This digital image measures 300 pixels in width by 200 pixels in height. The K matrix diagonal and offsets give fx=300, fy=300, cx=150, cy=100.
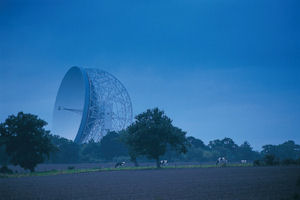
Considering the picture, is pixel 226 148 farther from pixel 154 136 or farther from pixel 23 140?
pixel 23 140

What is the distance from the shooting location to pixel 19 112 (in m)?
51.8

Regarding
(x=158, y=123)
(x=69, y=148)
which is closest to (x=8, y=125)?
(x=158, y=123)

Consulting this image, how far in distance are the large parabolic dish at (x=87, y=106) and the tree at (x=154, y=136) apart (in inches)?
350

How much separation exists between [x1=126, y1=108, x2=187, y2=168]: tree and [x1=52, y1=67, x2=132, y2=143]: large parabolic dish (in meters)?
8.89

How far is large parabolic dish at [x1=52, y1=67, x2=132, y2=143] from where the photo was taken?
60844 millimetres

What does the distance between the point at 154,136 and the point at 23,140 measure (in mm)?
22794

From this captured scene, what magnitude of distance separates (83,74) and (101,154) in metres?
42.6

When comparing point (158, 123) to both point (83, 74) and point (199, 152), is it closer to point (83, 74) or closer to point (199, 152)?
point (83, 74)

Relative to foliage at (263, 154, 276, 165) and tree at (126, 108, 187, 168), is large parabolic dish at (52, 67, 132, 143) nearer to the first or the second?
tree at (126, 108, 187, 168)

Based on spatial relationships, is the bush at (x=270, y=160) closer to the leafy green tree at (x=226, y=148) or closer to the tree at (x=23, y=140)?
the tree at (x=23, y=140)

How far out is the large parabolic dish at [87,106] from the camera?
6084cm

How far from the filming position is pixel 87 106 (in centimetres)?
5881

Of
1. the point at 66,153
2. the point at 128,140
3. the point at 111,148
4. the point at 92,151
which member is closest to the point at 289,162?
the point at 128,140

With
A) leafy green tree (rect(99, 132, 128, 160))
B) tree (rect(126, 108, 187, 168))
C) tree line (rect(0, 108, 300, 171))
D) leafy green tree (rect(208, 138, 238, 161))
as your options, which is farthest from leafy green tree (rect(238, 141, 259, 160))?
tree (rect(126, 108, 187, 168))
